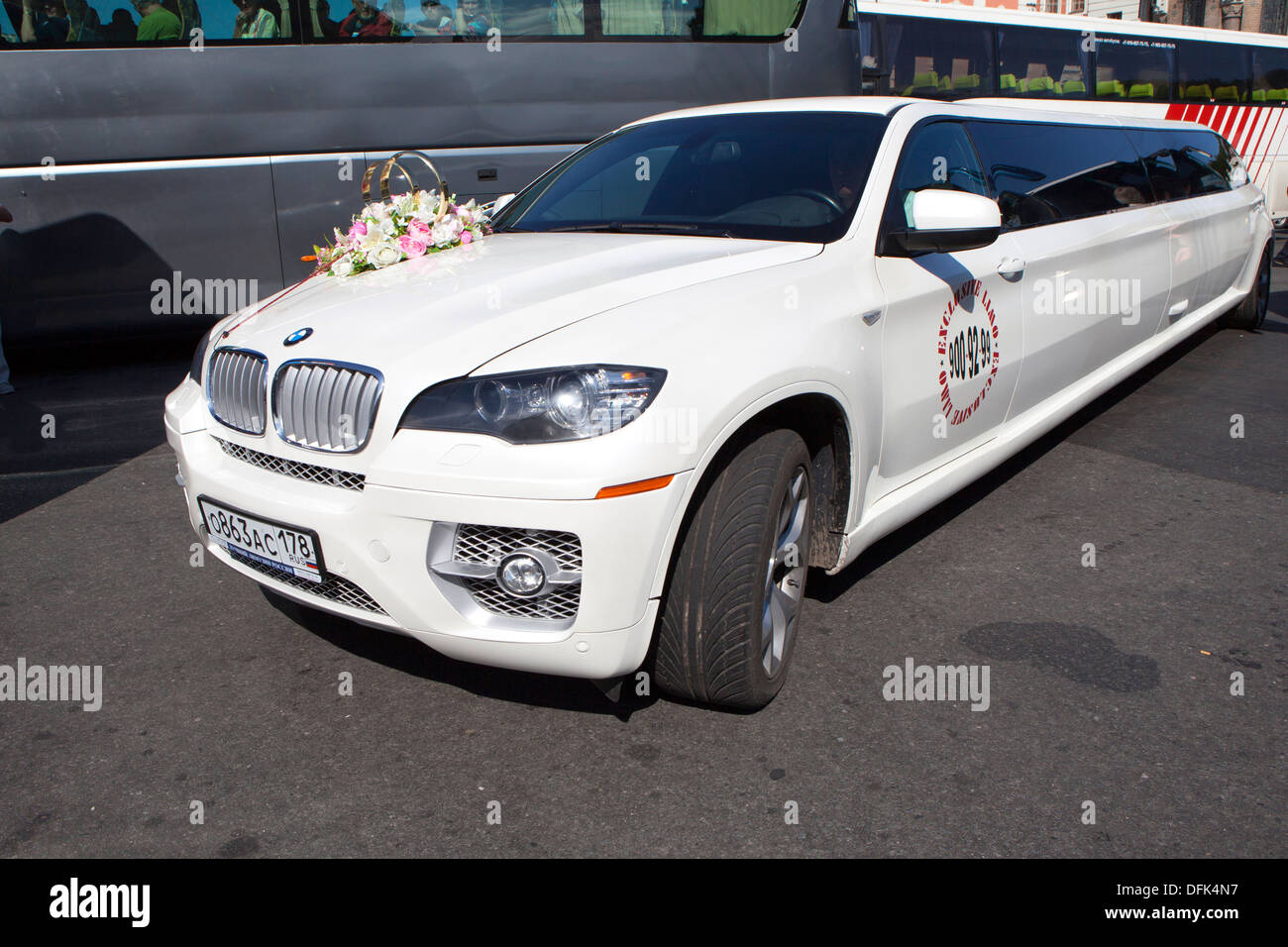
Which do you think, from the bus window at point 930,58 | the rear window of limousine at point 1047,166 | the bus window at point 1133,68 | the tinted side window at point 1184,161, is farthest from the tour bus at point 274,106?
the bus window at point 1133,68

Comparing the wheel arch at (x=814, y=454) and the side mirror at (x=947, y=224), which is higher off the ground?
the side mirror at (x=947, y=224)

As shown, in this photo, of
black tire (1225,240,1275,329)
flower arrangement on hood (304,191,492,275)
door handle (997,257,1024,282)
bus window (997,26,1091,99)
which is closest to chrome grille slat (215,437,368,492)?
flower arrangement on hood (304,191,492,275)

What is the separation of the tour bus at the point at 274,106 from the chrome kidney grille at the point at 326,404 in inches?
243

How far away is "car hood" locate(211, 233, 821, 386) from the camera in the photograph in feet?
8.45

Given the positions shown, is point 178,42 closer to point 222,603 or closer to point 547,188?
point 547,188

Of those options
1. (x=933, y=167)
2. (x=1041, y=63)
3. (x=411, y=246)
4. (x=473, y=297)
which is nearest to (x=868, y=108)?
(x=933, y=167)

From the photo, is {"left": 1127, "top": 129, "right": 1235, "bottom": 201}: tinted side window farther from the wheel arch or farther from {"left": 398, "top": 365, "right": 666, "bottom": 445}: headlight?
{"left": 398, "top": 365, "right": 666, "bottom": 445}: headlight

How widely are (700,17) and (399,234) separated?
5922 mm

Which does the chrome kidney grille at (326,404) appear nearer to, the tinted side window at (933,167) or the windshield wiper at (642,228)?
the windshield wiper at (642,228)

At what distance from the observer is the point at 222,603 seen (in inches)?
146

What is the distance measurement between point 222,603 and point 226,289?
546 cm

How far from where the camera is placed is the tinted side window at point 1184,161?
603cm
